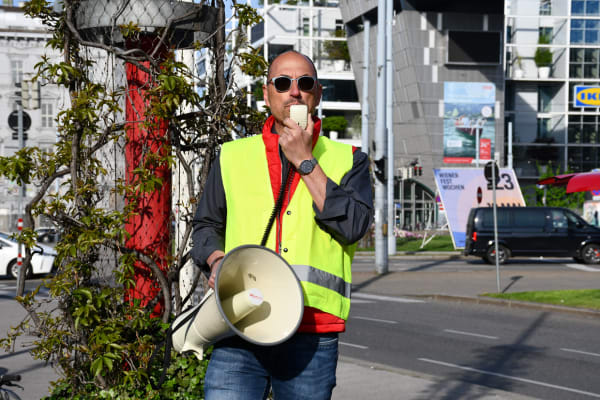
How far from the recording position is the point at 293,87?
298 cm

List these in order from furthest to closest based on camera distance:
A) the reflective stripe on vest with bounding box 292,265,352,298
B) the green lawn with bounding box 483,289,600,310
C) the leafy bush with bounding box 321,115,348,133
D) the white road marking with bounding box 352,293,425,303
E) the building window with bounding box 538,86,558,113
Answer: the building window with bounding box 538,86,558,113 < the leafy bush with bounding box 321,115,348,133 < the white road marking with bounding box 352,293,425,303 < the green lawn with bounding box 483,289,600,310 < the reflective stripe on vest with bounding box 292,265,352,298

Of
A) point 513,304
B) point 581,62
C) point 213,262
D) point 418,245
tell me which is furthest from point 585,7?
point 213,262

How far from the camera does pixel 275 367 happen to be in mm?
2924

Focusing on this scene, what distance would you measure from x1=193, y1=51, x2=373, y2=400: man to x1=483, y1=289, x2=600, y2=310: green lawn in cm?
1367

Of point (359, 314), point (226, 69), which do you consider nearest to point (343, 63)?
point (359, 314)

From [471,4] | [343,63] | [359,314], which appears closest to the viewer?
[359,314]

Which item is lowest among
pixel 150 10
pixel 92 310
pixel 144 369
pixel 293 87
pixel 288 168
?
pixel 144 369

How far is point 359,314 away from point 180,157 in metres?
11.3

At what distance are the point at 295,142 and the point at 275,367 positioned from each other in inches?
28.8

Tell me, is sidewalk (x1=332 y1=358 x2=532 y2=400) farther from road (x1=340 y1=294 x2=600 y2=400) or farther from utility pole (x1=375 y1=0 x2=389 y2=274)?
utility pole (x1=375 y1=0 x2=389 y2=274)

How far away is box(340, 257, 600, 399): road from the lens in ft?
29.7

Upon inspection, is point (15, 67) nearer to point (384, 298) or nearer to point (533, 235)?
point (533, 235)

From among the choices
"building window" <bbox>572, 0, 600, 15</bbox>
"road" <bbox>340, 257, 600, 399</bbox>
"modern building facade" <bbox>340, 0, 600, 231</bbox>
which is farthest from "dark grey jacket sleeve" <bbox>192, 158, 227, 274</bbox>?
"building window" <bbox>572, 0, 600, 15</bbox>

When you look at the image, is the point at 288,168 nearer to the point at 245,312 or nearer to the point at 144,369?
the point at 245,312
